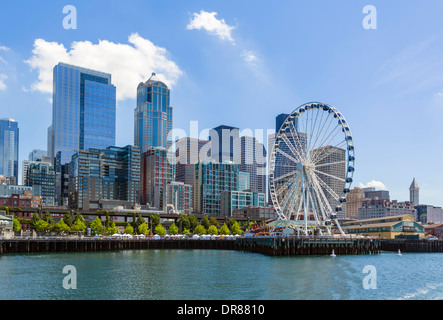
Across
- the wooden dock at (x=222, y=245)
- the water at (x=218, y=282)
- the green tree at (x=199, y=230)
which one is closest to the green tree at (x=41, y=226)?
the wooden dock at (x=222, y=245)

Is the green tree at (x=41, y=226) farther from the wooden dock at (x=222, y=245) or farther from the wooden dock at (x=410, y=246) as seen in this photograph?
the wooden dock at (x=410, y=246)

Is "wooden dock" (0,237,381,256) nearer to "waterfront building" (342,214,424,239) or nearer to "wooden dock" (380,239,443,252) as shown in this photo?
"wooden dock" (380,239,443,252)

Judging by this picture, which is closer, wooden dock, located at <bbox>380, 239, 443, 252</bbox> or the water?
the water

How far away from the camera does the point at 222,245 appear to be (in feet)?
470

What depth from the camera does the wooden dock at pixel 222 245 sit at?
351 ft

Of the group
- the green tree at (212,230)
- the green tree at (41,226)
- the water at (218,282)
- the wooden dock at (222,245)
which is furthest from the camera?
the green tree at (212,230)

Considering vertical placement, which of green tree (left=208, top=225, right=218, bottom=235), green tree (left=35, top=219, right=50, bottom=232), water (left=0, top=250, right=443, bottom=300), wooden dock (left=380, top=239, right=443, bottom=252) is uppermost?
green tree (left=35, top=219, right=50, bottom=232)

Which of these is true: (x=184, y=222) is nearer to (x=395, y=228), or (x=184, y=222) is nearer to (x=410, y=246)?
(x=395, y=228)

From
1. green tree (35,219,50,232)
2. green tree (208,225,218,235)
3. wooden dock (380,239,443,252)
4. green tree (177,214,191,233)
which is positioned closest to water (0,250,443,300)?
wooden dock (380,239,443,252)

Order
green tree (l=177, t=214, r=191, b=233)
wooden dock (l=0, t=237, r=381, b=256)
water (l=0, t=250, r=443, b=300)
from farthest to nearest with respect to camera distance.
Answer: green tree (l=177, t=214, r=191, b=233)
wooden dock (l=0, t=237, r=381, b=256)
water (l=0, t=250, r=443, b=300)

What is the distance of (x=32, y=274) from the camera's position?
66.1 metres

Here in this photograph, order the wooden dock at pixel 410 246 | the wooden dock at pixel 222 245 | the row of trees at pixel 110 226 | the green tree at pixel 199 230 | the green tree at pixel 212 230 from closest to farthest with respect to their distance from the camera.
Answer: the wooden dock at pixel 222 245, the wooden dock at pixel 410 246, the row of trees at pixel 110 226, the green tree at pixel 199 230, the green tree at pixel 212 230

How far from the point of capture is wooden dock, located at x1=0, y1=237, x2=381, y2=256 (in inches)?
4210
